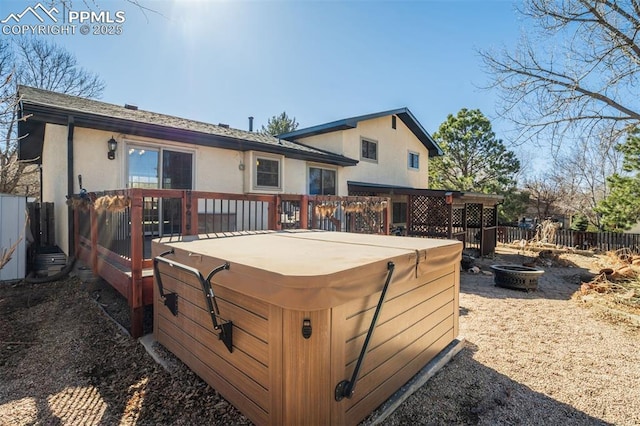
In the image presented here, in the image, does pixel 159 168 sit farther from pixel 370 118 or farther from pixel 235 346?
pixel 370 118

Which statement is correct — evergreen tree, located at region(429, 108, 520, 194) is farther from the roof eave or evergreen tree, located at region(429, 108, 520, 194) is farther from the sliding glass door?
the sliding glass door

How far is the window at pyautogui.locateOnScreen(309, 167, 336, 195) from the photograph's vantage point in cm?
1036

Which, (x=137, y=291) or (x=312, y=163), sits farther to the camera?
(x=312, y=163)

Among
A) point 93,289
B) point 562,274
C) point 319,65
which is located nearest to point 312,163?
point 319,65

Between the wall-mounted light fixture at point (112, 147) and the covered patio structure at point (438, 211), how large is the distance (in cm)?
746

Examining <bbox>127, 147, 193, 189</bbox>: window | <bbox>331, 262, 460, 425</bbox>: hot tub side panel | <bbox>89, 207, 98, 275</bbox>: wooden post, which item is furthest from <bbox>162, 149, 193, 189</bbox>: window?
<bbox>331, 262, 460, 425</bbox>: hot tub side panel

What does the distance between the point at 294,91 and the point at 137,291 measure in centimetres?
1290

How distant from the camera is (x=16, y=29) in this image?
18.1ft

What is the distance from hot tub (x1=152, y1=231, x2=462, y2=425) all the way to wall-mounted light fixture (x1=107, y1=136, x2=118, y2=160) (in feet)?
13.8

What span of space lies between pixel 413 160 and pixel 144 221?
12.9 m

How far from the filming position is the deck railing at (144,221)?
352 centimetres

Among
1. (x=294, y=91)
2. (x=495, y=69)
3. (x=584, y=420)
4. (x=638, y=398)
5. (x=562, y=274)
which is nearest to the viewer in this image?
(x=584, y=420)

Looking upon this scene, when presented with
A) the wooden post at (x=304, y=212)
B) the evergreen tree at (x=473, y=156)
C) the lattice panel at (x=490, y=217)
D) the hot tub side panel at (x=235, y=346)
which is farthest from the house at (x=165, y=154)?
the evergreen tree at (x=473, y=156)

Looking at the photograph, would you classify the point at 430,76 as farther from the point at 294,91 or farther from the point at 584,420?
the point at 584,420
